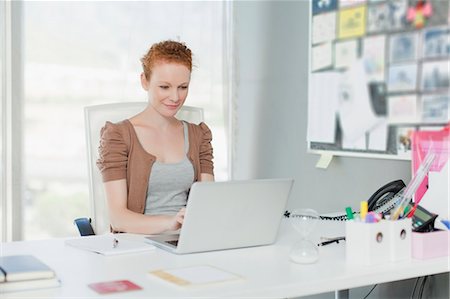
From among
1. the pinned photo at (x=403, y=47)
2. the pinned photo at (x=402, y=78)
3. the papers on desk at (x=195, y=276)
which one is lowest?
the papers on desk at (x=195, y=276)

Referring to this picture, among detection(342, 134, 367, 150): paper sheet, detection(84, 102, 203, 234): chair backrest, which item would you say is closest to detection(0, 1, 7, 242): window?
detection(84, 102, 203, 234): chair backrest

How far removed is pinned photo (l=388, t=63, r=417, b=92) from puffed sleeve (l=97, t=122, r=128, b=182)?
2.42 feet

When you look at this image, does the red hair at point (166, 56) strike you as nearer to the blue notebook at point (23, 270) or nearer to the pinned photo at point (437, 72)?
the pinned photo at point (437, 72)

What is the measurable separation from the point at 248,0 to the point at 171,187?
122 cm

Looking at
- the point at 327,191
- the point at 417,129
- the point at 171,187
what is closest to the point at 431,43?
the point at 417,129

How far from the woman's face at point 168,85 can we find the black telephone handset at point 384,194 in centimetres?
59

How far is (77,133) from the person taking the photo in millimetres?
2441

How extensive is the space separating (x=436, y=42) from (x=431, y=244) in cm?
41

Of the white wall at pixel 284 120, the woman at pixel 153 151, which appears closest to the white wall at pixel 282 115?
the white wall at pixel 284 120

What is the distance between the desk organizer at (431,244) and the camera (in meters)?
1.25

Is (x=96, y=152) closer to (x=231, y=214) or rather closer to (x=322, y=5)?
(x=231, y=214)

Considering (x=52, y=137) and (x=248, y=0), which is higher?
(x=248, y=0)

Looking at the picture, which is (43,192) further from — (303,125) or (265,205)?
(265,205)

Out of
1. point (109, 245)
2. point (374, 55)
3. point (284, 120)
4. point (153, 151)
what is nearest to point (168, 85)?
point (153, 151)
